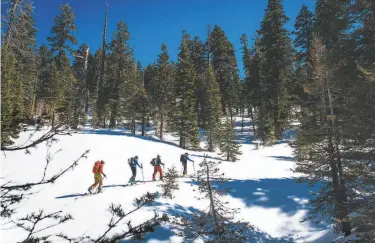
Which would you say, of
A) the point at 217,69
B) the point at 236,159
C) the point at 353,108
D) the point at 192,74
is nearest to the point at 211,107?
the point at 192,74

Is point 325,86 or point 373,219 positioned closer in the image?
point 373,219

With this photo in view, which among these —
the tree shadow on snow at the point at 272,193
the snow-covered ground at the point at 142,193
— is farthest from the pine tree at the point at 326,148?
the tree shadow on snow at the point at 272,193

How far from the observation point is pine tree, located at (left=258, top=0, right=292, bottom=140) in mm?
35625

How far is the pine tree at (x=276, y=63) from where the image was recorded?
35.6m

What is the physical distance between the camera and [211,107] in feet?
115

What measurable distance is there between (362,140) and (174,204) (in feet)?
29.1

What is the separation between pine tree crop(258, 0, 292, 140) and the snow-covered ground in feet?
34.3

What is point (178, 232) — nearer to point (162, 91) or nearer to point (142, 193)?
point (142, 193)

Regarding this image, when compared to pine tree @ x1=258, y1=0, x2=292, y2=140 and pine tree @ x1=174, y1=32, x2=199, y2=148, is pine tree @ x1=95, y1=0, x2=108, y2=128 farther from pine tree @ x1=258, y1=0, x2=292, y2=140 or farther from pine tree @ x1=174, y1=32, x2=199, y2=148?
pine tree @ x1=258, y1=0, x2=292, y2=140

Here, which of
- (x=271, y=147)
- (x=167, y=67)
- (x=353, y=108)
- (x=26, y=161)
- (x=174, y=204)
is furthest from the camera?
(x=167, y=67)

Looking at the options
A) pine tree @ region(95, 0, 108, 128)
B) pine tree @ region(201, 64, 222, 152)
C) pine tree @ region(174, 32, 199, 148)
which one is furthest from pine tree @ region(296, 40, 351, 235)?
pine tree @ region(95, 0, 108, 128)

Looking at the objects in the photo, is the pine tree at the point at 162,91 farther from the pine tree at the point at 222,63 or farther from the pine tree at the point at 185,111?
the pine tree at the point at 222,63

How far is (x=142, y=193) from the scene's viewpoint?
49.3 ft

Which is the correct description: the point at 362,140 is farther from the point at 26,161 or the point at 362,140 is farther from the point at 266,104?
the point at 266,104
